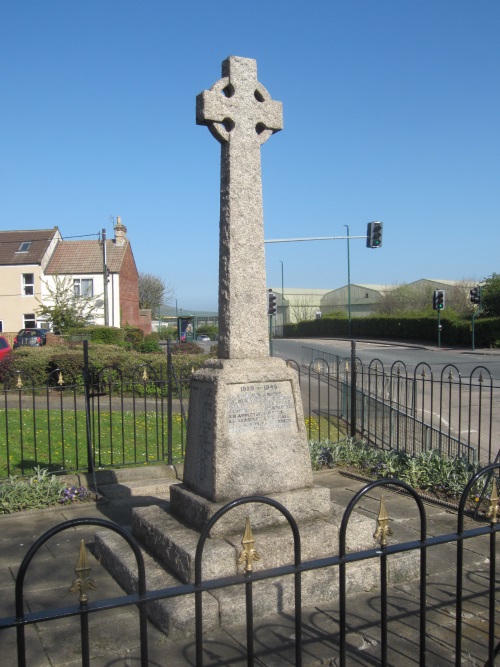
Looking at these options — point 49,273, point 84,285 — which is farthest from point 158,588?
point 49,273

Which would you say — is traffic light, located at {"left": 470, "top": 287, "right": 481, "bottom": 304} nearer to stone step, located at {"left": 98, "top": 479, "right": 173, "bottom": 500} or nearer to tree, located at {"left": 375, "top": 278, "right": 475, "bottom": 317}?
tree, located at {"left": 375, "top": 278, "right": 475, "bottom": 317}

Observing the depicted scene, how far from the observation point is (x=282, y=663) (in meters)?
3.46

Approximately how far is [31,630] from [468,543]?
11.7 ft

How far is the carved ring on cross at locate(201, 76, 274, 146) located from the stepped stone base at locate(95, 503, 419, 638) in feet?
9.43


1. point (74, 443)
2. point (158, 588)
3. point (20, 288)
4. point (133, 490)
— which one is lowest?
point (74, 443)

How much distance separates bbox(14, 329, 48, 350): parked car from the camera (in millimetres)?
32062

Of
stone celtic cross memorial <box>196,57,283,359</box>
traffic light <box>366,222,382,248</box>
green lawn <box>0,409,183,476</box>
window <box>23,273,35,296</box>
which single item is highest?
traffic light <box>366,222,382,248</box>

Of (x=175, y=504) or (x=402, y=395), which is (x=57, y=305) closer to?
(x=402, y=395)

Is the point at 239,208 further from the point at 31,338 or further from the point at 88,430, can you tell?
the point at 31,338

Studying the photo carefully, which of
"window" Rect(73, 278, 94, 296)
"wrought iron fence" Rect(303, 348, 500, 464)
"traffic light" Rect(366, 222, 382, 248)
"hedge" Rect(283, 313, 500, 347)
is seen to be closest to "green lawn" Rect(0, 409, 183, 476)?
"wrought iron fence" Rect(303, 348, 500, 464)

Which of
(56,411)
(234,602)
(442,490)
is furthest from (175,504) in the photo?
(56,411)

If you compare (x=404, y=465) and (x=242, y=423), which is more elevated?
(x=242, y=423)

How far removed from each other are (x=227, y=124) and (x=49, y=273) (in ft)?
132

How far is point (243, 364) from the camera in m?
4.75
